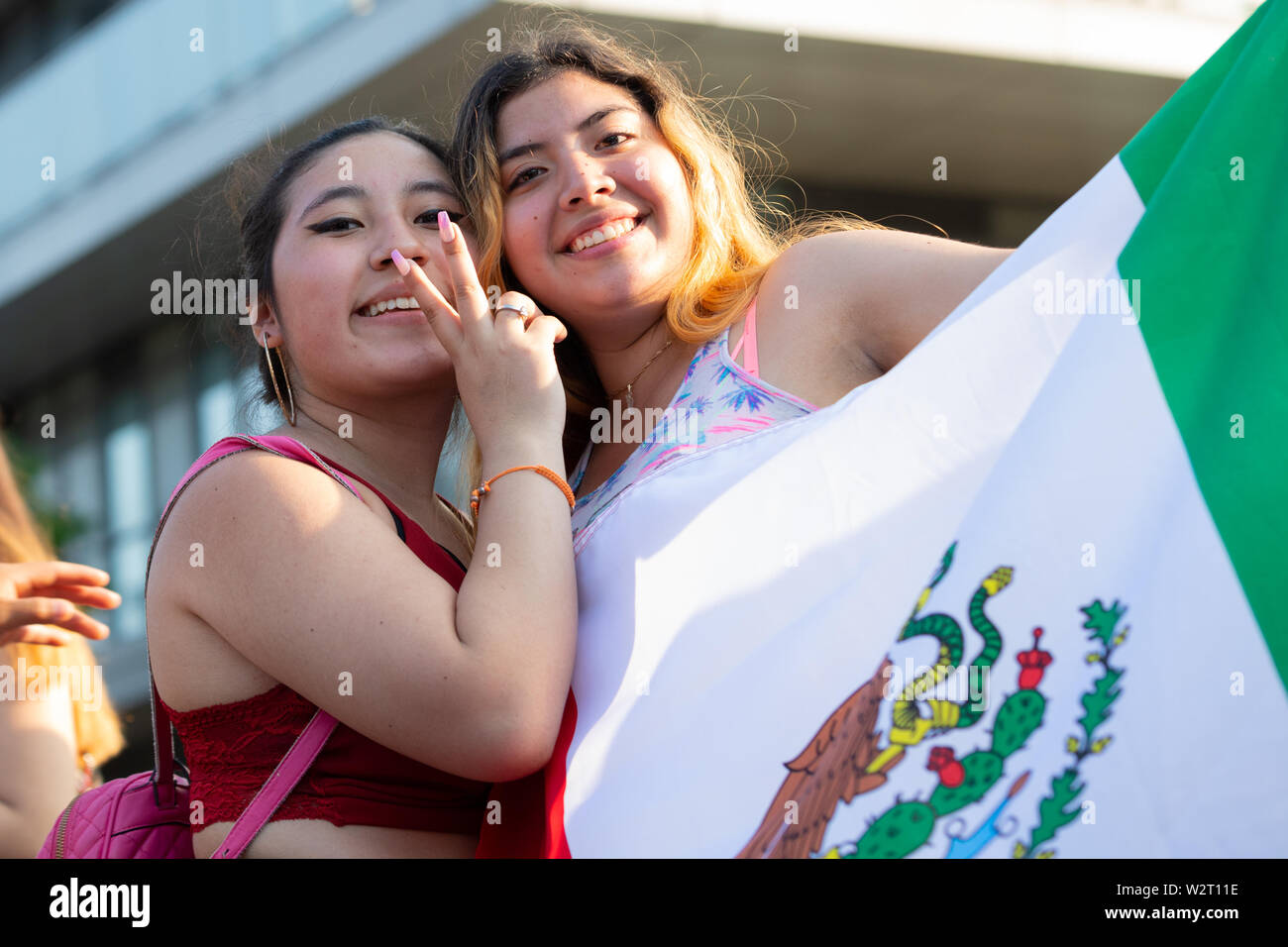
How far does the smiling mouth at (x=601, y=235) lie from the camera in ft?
9.04

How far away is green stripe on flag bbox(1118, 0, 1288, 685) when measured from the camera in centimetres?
178

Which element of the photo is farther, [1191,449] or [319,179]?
[319,179]

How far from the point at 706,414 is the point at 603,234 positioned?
1.53 feet

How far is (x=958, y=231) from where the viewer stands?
12.2 metres

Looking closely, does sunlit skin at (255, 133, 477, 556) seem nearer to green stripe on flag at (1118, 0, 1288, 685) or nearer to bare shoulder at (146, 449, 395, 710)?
bare shoulder at (146, 449, 395, 710)

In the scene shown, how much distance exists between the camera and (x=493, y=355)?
7.47 feet

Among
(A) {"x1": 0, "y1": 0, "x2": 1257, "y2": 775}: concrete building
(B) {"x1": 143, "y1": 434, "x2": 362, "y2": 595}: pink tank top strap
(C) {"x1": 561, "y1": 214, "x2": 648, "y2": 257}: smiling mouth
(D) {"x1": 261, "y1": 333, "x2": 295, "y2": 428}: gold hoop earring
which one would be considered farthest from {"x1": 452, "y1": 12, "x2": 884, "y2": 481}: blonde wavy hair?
(A) {"x1": 0, "y1": 0, "x2": 1257, "y2": 775}: concrete building

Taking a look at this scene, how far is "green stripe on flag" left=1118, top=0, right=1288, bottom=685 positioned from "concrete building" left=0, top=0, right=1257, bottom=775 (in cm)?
563

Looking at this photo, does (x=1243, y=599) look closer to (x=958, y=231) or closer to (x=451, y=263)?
(x=451, y=263)

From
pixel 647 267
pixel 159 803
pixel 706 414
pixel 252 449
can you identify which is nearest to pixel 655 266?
pixel 647 267

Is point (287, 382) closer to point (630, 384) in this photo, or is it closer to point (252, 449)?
point (252, 449)
